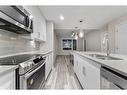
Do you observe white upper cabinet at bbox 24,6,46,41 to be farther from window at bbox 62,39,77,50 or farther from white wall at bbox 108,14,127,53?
window at bbox 62,39,77,50

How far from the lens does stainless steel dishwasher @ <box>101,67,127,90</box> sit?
0.88m

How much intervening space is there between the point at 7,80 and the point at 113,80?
3.22 ft

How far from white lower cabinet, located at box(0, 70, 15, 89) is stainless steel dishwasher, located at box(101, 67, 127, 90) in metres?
0.97

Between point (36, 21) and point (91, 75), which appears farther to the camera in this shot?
point (36, 21)

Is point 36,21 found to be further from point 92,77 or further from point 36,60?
point 92,77

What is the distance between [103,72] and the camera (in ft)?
4.16

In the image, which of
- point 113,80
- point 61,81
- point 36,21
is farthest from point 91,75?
point 36,21

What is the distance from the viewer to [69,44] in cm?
1373

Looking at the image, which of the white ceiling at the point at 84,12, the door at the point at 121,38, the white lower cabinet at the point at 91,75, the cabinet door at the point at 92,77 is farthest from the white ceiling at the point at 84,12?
the cabinet door at the point at 92,77

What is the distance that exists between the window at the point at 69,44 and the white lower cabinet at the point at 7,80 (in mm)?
12662

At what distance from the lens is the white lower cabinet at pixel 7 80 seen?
0.92 metres
